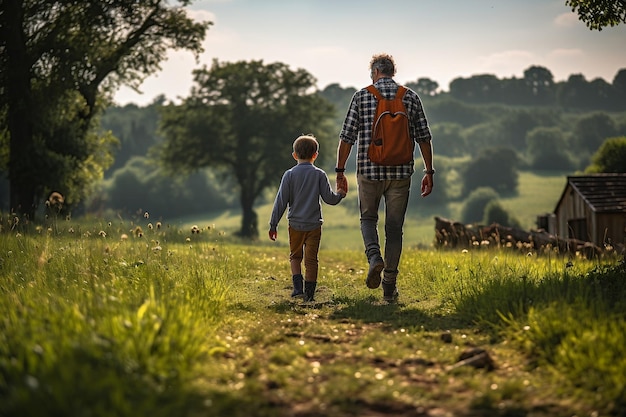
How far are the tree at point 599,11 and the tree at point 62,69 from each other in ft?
50.8

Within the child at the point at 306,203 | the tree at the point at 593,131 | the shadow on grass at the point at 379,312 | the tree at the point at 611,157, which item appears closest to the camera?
the shadow on grass at the point at 379,312

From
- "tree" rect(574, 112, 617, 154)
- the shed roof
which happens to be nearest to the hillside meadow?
the shed roof

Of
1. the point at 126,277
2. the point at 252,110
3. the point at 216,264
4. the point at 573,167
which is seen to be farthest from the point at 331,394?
the point at 573,167

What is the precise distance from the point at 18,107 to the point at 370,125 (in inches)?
644

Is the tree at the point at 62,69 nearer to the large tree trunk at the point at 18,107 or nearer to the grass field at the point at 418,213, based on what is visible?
the large tree trunk at the point at 18,107

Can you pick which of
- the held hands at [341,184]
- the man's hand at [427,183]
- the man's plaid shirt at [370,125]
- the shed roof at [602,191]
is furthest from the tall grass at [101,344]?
the shed roof at [602,191]

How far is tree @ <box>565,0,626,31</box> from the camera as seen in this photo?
9.55 metres

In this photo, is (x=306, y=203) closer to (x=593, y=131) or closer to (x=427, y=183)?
(x=427, y=183)

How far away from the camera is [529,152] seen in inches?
5413

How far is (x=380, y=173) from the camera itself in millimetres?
7816

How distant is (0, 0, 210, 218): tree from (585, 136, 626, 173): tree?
3112 centimetres

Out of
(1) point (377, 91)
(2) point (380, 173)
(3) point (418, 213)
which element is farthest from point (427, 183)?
(3) point (418, 213)

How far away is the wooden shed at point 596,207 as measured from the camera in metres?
27.0

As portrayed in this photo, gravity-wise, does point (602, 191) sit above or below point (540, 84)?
below
